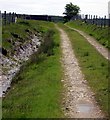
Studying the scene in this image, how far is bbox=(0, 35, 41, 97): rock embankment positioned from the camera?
26519 millimetres

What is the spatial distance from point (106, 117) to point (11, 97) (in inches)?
236

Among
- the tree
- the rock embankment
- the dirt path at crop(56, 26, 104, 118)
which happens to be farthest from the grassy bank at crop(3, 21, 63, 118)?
the tree

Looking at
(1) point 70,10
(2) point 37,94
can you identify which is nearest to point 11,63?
(2) point 37,94

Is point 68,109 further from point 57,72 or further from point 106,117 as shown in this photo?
point 57,72

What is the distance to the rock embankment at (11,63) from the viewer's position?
26.5 metres

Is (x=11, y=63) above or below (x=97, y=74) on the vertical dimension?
below

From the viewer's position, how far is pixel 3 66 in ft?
104

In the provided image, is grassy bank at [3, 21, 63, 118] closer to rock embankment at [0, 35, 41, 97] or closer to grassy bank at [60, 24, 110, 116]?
rock embankment at [0, 35, 41, 97]

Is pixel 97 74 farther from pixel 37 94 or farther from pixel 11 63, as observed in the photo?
pixel 11 63

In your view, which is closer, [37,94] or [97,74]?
[37,94]

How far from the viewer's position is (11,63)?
3391cm

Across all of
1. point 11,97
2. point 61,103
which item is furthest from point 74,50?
point 61,103

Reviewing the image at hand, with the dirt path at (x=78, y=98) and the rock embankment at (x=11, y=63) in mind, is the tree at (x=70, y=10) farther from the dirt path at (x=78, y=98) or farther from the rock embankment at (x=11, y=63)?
the dirt path at (x=78, y=98)

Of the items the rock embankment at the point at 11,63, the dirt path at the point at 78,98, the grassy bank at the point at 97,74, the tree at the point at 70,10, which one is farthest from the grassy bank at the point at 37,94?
the tree at the point at 70,10
